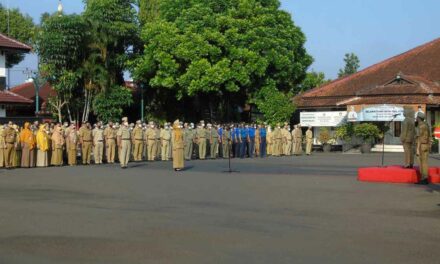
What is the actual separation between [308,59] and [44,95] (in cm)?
2078

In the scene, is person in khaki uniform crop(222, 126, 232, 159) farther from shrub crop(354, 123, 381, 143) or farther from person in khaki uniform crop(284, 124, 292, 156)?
shrub crop(354, 123, 381, 143)

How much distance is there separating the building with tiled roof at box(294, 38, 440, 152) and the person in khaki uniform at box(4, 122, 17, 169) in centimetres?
1925

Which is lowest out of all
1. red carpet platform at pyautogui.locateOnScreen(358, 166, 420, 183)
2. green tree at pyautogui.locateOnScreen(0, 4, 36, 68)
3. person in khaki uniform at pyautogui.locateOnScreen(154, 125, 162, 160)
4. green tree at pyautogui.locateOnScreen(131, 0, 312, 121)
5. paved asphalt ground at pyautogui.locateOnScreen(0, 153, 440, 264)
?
paved asphalt ground at pyautogui.locateOnScreen(0, 153, 440, 264)

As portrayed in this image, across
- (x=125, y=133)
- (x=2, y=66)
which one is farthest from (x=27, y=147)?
(x=2, y=66)

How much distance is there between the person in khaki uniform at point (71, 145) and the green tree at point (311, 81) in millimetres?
24046

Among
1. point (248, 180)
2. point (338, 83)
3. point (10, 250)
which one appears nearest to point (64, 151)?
point (248, 180)

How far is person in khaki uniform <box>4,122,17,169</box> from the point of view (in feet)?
80.2

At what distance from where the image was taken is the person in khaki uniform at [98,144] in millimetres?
26891

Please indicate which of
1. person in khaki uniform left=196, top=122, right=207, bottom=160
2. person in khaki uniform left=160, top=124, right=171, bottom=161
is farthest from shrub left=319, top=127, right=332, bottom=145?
person in khaki uniform left=160, top=124, right=171, bottom=161

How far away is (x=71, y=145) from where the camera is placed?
1027 inches

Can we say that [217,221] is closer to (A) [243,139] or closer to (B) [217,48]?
(A) [243,139]

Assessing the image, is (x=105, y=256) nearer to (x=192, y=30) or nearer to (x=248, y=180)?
(x=248, y=180)

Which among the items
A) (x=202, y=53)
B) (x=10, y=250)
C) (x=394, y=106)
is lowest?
(x=10, y=250)

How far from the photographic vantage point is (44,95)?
167ft
